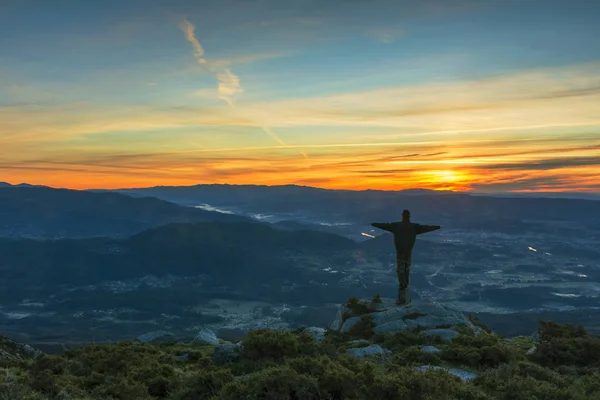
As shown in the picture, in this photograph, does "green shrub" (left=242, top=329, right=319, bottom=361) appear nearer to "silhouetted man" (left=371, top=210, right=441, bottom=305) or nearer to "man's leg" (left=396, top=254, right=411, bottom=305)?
"man's leg" (left=396, top=254, right=411, bottom=305)

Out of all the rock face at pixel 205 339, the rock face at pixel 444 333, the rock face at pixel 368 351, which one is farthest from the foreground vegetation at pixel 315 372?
the rock face at pixel 205 339

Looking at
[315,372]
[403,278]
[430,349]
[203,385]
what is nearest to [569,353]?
[430,349]

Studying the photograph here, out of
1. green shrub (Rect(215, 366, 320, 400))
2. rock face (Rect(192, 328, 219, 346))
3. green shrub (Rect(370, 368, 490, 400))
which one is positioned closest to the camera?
green shrub (Rect(370, 368, 490, 400))

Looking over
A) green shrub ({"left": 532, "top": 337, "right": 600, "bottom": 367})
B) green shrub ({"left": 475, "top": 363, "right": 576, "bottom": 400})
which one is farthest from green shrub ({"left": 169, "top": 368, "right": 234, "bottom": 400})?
green shrub ({"left": 532, "top": 337, "right": 600, "bottom": 367})

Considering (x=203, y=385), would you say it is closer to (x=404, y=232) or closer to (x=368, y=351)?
(x=368, y=351)

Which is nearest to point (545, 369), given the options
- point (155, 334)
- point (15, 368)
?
point (15, 368)

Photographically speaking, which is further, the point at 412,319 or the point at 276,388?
the point at 412,319

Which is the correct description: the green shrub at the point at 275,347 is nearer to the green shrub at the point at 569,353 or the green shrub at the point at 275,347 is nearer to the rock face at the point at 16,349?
the green shrub at the point at 569,353
